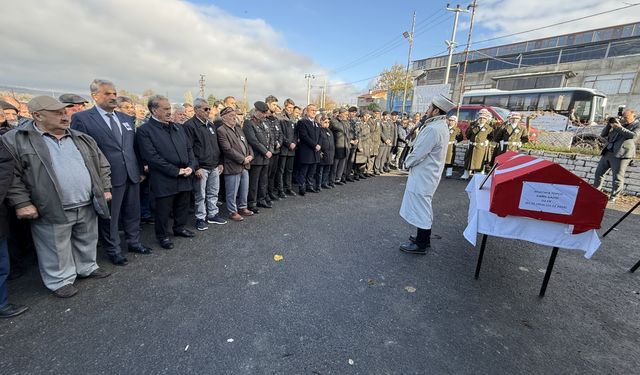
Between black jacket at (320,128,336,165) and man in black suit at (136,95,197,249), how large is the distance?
3.30 m

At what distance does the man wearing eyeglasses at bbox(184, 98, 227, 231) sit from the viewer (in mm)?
4086

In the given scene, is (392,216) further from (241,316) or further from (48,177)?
(48,177)

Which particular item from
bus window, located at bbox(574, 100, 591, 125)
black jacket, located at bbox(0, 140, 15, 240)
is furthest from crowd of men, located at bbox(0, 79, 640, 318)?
bus window, located at bbox(574, 100, 591, 125)

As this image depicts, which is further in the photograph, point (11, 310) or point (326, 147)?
point (326, 147)

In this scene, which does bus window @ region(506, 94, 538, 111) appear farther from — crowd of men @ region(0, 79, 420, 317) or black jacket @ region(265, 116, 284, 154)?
black jacket @ region(265, 116, 284, 154)

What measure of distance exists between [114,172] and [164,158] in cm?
56

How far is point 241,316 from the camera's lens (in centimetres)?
244

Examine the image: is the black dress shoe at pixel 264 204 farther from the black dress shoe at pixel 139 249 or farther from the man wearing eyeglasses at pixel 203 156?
the black dress shoe at pixel 139 249

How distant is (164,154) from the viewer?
349 cm

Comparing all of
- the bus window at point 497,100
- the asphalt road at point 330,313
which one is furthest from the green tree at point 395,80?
the asphalt road at point 330,313

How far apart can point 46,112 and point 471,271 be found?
182 inches

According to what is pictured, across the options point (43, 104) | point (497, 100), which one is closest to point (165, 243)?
point (43, 104)

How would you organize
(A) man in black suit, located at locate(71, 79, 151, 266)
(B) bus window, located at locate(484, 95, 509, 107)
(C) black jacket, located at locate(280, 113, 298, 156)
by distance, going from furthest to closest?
(B) bus window, located at locate(484, 95, 509, 107) < (C) black jacket, located at locate(280, 113, 298, 156) < (A) man in black suit, located at locate(71, 79, 151, 266)

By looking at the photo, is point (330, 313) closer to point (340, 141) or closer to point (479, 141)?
point (340, 141)
